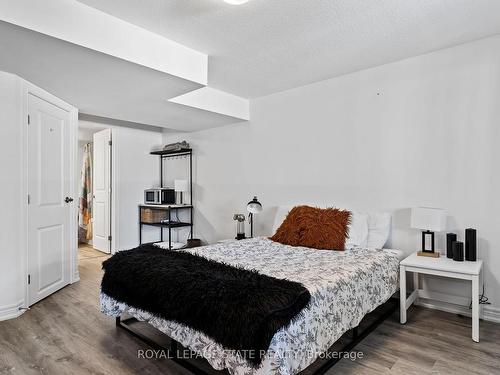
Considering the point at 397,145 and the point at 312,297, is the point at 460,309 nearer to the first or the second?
the point at 397,145

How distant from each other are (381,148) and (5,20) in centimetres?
318

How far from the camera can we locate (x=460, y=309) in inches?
110

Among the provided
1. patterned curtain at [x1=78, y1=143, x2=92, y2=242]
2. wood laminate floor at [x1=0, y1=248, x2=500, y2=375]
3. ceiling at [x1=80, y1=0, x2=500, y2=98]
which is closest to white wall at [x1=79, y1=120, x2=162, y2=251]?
patterned curtain at [x1=78, y1=143, x2=92, y2=242]

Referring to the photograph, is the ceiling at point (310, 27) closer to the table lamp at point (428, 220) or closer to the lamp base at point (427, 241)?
the table lamp at point (428, 220)

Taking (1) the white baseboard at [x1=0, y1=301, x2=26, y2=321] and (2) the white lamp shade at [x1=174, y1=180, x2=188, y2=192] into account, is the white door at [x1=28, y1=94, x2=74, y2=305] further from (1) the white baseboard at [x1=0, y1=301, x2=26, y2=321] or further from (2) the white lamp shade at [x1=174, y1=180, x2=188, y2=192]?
(2) the white lamp shade at [x1=174, y1=180, x2=188, y2=192]

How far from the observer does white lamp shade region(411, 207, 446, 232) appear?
2.67 m

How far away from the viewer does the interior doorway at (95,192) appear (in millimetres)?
5289

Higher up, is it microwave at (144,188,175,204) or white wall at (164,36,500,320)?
white wall at (164,36,500,320)

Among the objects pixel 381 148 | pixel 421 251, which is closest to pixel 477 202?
pixel 421 251

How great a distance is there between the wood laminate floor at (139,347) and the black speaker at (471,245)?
57cm

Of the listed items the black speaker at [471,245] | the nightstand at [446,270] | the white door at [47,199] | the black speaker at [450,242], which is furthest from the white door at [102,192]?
the black speaker at [471,245]

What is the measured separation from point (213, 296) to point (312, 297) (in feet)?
1.80

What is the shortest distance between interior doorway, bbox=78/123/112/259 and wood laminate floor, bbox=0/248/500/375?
2579 millimetres

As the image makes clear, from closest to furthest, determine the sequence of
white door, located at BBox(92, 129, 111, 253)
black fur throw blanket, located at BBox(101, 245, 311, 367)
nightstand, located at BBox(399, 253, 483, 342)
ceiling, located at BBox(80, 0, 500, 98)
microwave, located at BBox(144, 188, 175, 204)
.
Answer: black fur throw blanket, located at BBox(101, 245, 311, 367), ceiling, located at BBox(80, 0, 500, 98), nightstand, located at BBox(399, 253, 483, 342), microwave, located at BBox(144, 188, 175, 204), white door, located at BBox(92, 129, 111, 253)
